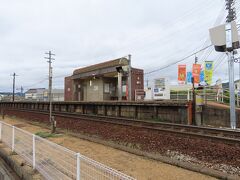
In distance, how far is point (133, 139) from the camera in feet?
35.3

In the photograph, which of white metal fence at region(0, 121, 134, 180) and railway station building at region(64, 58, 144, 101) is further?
railway station building at region(64, 58, 144, 101)

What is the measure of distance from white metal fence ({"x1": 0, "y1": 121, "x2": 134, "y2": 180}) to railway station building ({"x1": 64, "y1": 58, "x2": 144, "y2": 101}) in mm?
17537

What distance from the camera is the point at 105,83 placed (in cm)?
3195

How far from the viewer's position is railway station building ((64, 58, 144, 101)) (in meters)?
27.9

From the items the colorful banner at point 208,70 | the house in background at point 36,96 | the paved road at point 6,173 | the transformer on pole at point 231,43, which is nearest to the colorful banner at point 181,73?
the colorful banner at point 208,70

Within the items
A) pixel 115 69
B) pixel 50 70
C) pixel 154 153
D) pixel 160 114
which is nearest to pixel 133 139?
pixel 154 153

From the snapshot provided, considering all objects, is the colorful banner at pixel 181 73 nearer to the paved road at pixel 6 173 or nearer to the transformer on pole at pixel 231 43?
the transformer on pole at pixel 231 43

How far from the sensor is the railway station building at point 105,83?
91.4ft

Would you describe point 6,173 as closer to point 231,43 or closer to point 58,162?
point 58,162

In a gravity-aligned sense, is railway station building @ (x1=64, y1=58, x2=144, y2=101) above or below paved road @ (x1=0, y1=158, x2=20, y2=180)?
above

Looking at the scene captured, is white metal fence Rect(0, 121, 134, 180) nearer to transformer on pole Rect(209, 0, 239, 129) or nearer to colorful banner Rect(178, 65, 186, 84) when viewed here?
transformer on pole Rect(209, 0, 239, 129)

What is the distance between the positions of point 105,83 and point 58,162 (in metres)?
26.3

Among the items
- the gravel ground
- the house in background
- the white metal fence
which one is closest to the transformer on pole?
the gravel ground

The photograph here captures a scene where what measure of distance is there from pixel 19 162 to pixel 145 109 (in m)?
9.79
